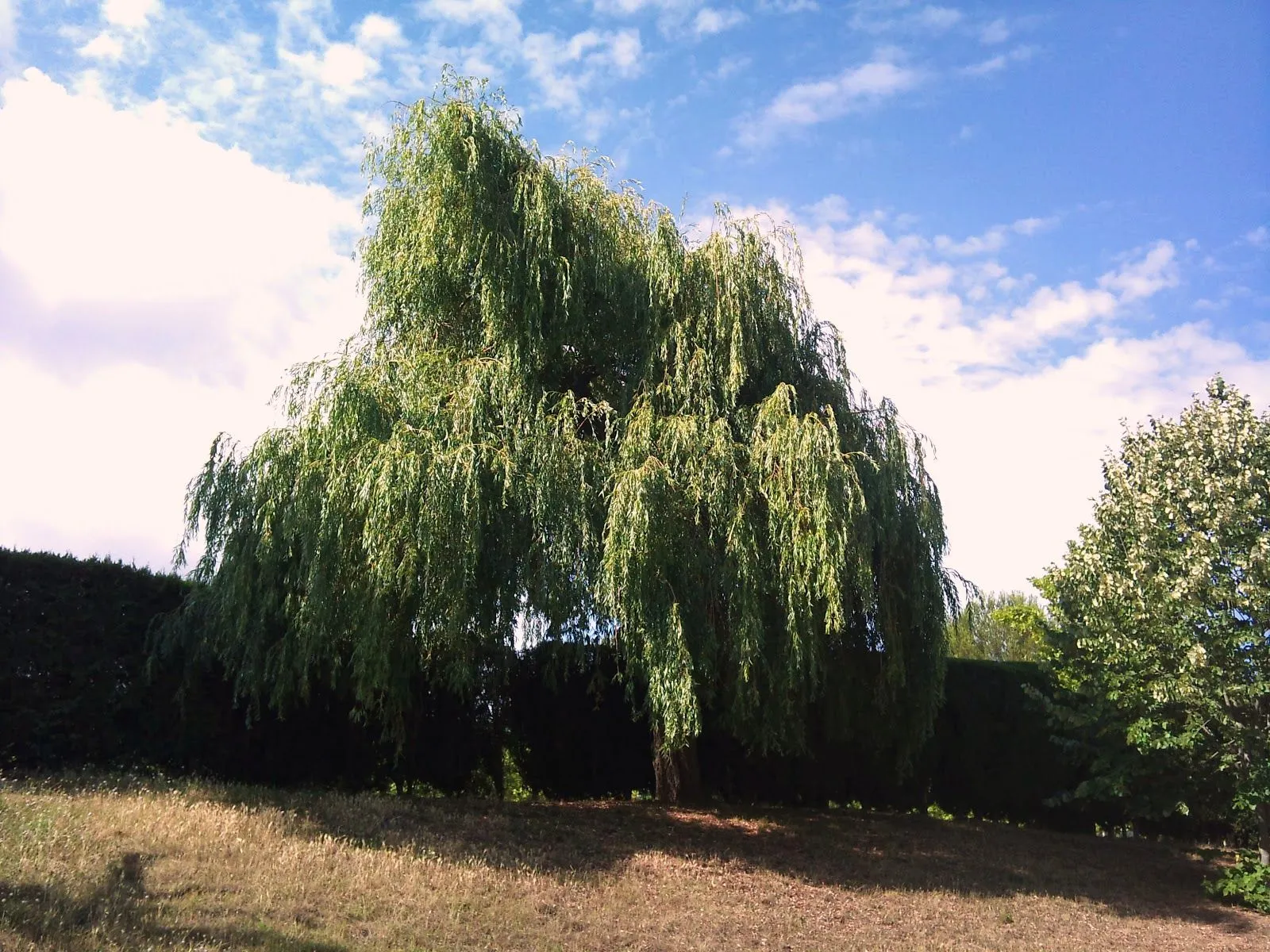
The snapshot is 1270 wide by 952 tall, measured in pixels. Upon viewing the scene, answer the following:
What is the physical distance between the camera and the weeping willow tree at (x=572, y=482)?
28.8 feet

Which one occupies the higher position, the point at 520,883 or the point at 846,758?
the point at 846,758

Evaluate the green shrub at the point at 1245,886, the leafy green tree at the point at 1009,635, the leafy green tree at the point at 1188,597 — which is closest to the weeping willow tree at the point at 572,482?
the leafy green tree at the point at 1188,597

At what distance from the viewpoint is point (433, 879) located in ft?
24.6

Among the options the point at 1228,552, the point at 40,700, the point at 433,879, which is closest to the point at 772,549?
the point at 433,879

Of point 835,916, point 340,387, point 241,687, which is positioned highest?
point 340,387

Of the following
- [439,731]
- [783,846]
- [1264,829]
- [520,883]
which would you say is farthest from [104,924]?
[1264,829]

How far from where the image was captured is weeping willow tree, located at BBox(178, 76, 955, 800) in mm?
8766

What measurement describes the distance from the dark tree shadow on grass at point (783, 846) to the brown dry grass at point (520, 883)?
39 mm

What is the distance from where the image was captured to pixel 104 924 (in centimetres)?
550

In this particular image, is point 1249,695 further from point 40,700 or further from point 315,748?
point 40,700

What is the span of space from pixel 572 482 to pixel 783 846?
5002mm

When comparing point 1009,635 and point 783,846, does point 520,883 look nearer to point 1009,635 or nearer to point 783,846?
point 783,846

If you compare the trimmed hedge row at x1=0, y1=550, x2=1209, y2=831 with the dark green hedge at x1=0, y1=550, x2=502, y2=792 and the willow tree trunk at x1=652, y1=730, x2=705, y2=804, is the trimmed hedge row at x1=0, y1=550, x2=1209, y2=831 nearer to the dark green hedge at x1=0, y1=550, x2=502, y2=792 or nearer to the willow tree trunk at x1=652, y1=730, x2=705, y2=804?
the dark green hedge at x1=0, y1=550, x2=502, y2=792

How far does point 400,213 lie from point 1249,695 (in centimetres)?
1100
